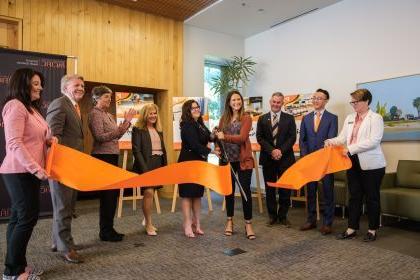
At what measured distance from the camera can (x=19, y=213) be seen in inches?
87.7

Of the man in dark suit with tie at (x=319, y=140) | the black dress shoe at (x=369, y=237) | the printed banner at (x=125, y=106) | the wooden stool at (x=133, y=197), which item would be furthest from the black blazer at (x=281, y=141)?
the printed banner at (x=125, y=106)

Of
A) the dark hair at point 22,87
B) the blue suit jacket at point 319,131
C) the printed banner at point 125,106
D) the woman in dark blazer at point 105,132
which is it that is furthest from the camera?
the printed banner at point 125,106

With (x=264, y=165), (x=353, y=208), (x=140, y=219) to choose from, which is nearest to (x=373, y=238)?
(x=353, y=208)

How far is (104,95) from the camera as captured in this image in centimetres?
321

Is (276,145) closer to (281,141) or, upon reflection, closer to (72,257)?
(281,141)

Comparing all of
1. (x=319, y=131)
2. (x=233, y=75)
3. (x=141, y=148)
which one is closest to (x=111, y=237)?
(x=141, y=148)

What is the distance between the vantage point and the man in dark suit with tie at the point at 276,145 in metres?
4.04

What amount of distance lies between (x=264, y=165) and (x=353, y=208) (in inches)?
43.1

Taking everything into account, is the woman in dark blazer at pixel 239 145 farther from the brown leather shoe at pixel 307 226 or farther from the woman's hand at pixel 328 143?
the woman's hand at pixel 328 143

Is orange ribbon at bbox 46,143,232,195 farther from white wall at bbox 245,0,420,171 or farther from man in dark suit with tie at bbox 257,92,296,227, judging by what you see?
white wall at bbox 245,0,420,171

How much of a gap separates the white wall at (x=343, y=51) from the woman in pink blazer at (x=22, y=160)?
459 centimetres

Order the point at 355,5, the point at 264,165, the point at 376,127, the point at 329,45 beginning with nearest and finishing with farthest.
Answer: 1. the point at 376,127
2. the point at 264,165
3. the point at 355,5
4. the point at 329,45

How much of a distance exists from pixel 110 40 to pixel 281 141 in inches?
136

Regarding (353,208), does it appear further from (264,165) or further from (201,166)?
(201,166)
